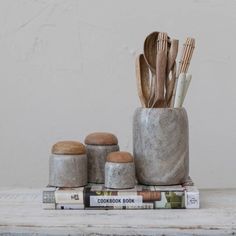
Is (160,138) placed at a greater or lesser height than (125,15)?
lesser

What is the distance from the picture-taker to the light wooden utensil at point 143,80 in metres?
0.85

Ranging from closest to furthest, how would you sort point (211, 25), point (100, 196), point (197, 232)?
point (197, 232) → point (100, 196) → point (211, 25)

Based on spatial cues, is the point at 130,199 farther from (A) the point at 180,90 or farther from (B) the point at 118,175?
(A) the point at 180,90

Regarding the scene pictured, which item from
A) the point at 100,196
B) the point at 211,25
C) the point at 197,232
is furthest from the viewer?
the point at 211,25

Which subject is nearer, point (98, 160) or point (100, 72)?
point (98, 160)

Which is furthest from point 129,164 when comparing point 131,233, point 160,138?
point 131,233

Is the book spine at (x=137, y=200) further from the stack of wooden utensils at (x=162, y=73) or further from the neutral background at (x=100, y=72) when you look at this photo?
the neutral background at (x=100, y=72)

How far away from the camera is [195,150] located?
1.32 meters

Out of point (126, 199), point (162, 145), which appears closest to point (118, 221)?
point (126, 199)

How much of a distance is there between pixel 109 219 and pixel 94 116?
0.64m

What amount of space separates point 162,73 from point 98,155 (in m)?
0.17

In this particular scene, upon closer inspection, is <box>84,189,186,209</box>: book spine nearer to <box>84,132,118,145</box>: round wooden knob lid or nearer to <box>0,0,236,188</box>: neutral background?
<box>84,132,118,145</box>: round wooden knob lid

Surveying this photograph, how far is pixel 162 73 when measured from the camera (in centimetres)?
83

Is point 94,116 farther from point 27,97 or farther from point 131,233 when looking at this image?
point 131,233
